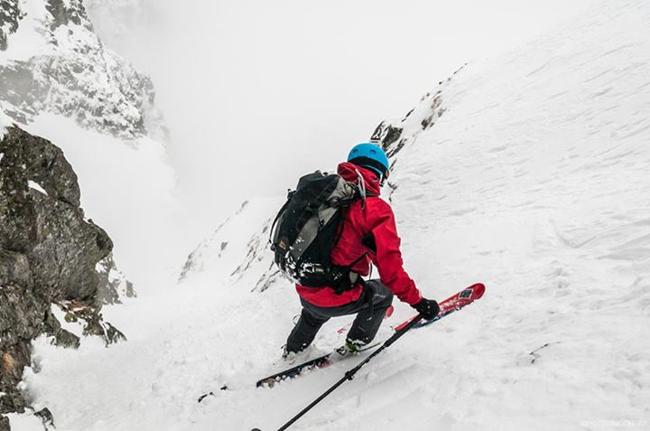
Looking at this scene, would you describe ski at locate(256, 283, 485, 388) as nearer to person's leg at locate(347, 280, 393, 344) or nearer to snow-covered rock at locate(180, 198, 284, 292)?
person's leg at locate(347, 280, 393, 344)

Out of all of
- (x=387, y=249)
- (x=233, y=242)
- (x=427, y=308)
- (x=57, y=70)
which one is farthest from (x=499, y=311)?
(x=57, y=70)

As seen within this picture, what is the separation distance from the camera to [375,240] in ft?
14.5

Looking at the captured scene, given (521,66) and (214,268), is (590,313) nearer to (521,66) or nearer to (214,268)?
(521,66)

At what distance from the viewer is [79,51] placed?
162 m

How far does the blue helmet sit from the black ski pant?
151 cm

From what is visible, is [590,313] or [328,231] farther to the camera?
[328,231]

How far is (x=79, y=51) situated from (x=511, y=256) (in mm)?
194279

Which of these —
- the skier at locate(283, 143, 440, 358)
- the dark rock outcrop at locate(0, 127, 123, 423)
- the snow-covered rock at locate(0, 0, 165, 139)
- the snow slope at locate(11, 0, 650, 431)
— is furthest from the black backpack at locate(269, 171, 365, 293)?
the snow-covered rock at locate(0, 0, 165, 139)

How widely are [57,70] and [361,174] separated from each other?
7250 inches

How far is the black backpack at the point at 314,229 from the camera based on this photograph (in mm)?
4539

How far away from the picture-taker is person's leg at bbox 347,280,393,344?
5367 mm

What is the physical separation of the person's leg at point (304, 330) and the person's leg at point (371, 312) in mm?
468

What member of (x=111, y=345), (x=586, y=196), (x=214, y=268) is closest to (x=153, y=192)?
(x=214, y=268)

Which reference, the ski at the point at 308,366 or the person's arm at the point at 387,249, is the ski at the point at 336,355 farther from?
the person's arm at the point at 387,249
